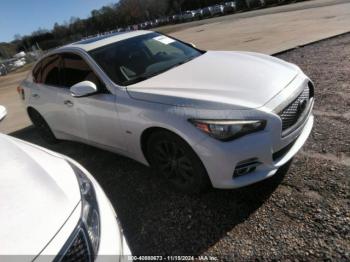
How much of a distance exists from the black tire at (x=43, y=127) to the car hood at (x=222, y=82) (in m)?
2.42

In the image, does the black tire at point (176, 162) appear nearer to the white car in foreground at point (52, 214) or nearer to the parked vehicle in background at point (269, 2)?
the white car in foreground at point (52, 214)

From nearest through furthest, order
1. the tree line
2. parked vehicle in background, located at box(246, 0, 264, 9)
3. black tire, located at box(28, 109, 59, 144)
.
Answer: black tire, located at box(28, 109, 59, 144), parked vehicle in background, located at box(246, 0, 264, 9), the tree line

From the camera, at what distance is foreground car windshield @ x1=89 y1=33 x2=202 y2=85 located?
3.79m

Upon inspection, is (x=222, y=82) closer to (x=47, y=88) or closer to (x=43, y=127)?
(x=47, y=88)

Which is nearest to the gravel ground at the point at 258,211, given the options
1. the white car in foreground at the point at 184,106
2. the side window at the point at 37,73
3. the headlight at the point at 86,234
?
the white car in foreground at the point at 184,106

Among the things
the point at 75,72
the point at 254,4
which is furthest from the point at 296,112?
the point at 254,4

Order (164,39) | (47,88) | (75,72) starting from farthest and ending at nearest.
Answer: (47,88) → (164,39) → (75,72)

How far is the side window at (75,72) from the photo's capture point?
3.89 m

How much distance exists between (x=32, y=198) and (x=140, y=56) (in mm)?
2529

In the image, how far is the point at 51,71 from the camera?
15.8ft

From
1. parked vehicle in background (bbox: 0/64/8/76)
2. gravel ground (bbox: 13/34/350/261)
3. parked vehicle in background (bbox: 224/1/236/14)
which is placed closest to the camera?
gravel ground (bbox: 13/34/350/261)

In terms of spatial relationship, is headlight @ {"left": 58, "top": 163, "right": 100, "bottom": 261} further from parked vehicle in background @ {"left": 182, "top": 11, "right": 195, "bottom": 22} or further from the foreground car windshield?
parked vehicle in background @ {"left": 182, "top": 11, "right": 195, "bottom": 22}

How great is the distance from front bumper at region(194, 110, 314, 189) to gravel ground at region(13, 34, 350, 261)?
12.0 inches

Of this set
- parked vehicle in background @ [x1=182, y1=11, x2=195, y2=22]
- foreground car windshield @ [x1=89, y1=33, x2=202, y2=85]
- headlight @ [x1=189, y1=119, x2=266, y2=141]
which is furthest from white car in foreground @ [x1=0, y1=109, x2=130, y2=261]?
parked vehicle in background @ [x1=182, y1=11, x2=195, y2=22]
